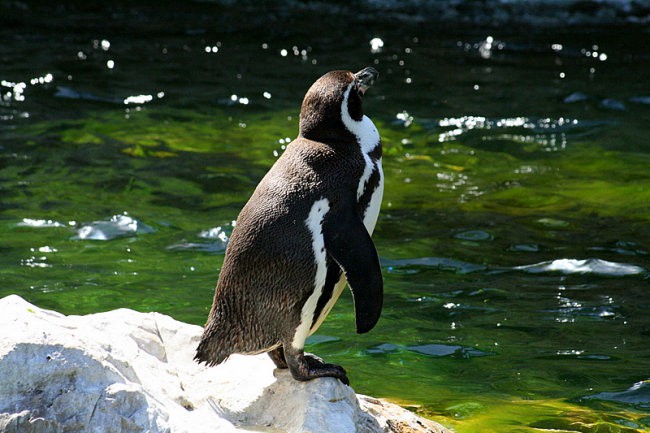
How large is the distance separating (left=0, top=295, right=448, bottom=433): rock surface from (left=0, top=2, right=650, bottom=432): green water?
928mm

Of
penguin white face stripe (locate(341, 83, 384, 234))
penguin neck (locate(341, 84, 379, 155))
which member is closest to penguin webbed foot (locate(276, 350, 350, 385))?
penguin white face stripe (locate(341, 83, 384, 234))

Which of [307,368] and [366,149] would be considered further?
[366,149]

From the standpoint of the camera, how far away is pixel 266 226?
3.41 meters

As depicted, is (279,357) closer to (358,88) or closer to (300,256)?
(300,256)

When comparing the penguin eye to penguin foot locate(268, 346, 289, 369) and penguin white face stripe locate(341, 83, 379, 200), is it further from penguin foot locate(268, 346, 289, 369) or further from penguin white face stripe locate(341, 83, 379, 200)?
penguin foot locate(268, 346, 289, 369)

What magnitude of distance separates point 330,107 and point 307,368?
878 millimetres

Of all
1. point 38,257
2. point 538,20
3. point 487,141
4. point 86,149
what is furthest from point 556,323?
point 538,20

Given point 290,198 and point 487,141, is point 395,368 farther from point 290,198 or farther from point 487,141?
point 487,141

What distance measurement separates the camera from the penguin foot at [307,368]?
3.48 metres

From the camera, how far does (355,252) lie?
11.3 ft

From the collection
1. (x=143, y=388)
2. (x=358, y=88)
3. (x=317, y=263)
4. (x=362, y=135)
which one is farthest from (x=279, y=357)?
(x=358, y=88)

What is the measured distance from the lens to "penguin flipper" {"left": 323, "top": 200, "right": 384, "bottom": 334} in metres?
3.44

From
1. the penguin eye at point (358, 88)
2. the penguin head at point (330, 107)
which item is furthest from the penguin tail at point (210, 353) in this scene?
the penguin eye at point (358, 88)

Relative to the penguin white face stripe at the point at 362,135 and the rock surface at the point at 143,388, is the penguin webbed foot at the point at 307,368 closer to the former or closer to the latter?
the rock surface at the point at 143,388
